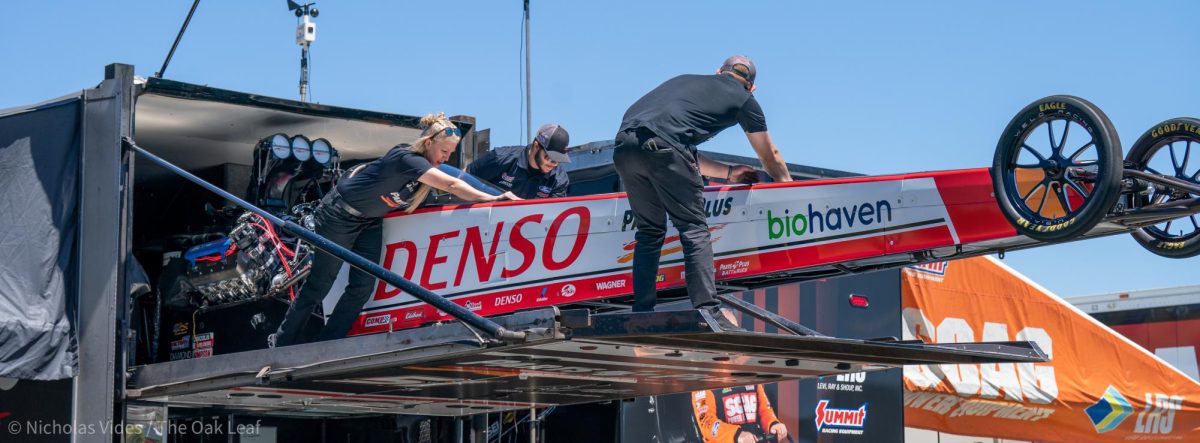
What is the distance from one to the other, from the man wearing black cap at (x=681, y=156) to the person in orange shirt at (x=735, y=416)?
132 inches

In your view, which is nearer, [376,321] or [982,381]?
[376,321]

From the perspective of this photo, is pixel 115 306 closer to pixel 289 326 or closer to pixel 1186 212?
pixel 289 326

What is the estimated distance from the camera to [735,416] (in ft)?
32.9

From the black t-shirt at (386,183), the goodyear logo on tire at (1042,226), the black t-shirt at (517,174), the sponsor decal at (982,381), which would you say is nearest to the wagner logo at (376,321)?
the black t-shirt at (386,183)

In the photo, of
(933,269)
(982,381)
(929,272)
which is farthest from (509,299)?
(982,381)

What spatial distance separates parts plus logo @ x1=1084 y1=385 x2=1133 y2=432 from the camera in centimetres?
1327

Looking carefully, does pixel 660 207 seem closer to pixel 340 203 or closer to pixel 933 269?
pixel 340 203

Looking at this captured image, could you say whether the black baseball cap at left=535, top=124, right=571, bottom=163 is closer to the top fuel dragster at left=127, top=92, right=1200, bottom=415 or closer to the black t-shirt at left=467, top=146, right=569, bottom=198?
the black t-shirt at left=467, top=146, right=569, bottom=198

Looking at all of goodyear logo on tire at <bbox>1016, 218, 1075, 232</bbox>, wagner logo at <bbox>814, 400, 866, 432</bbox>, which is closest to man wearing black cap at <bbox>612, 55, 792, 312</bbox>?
goodyear logo on tire at <bbox>1016, 218, 1075, 232</bbox>

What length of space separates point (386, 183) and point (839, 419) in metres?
4.51

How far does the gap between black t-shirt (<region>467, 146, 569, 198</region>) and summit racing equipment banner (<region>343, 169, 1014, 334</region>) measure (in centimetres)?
95

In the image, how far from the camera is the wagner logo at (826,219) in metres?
6.55

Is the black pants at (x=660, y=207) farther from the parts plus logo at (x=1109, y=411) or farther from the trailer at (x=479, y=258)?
the parts plus logo at (x=1109, y=411)

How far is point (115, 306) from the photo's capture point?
23.7 feet
